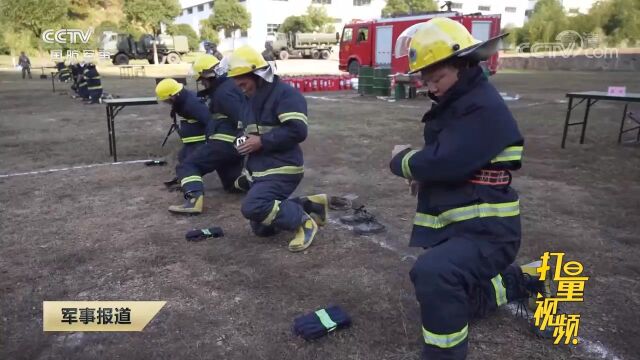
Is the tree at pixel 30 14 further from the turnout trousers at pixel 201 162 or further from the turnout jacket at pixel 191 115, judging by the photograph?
the turnout trousers at pixel 201 162

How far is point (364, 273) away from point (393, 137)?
5.58m

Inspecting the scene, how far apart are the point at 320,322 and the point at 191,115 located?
3.22m

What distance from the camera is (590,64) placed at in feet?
104

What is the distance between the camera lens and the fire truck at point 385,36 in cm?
1772

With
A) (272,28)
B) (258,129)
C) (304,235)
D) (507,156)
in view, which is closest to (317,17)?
(272,28)

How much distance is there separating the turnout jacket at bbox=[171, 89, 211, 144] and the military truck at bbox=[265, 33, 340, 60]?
40.6 meters

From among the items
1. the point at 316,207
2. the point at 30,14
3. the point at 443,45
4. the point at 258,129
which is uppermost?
the point at 30,14

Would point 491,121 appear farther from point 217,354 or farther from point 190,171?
point 190,171

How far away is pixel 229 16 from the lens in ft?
173

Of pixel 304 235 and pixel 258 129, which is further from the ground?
pixel 258 129

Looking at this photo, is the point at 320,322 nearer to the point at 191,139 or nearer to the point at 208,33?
the point at 191,139

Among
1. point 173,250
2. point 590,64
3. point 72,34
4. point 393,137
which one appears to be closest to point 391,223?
point 173,250

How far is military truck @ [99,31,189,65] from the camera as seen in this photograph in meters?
35.9

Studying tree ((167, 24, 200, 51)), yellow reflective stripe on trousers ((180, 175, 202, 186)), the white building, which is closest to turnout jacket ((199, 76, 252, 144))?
yellow reflective stripe on trousers ((180, 175, 202, 186))
